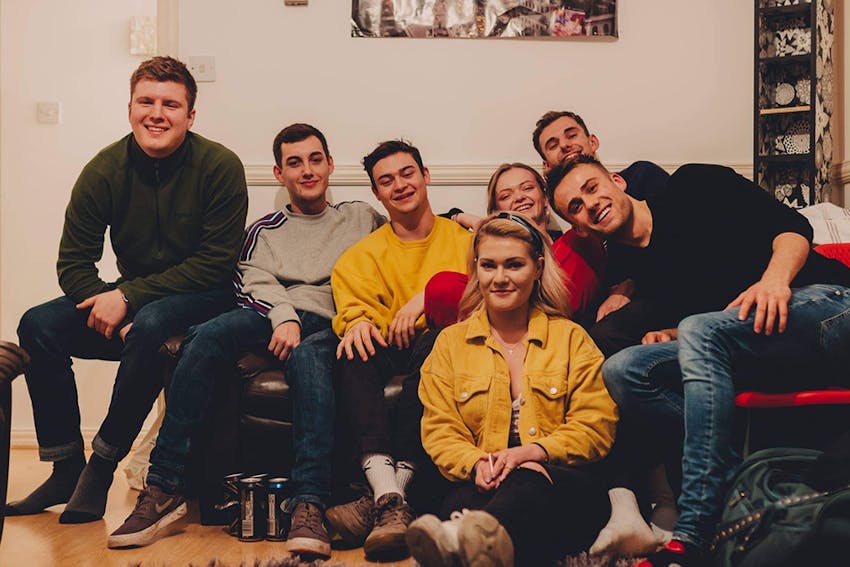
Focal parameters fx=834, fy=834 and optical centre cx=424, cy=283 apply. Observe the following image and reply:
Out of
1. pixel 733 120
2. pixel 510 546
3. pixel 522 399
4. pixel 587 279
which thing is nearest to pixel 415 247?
pixel 587 279

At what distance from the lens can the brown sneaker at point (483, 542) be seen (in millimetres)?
1537

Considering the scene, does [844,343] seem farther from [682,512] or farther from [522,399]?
[522,399]

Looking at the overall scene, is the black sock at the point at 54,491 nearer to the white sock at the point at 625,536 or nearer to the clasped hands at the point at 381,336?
the clasped hands at the point at 381,336

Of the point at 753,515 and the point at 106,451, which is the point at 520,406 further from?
the point at 106,451

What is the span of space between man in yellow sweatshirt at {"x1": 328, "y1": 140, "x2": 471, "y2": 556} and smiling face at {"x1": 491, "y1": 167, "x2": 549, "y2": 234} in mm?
163

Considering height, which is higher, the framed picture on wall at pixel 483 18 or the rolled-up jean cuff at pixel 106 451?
the framed picture on wall at pixel 483 18

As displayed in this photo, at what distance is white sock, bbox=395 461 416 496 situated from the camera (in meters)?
2.14

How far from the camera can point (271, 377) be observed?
7.85ft

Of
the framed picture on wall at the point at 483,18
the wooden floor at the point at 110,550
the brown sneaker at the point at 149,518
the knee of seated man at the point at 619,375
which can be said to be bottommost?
the wooden floor at the point at 110,550

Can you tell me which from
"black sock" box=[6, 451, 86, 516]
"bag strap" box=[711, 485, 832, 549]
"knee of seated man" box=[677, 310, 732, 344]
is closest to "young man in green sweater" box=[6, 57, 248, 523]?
"black sock" box=[6, 451, 86, 516]

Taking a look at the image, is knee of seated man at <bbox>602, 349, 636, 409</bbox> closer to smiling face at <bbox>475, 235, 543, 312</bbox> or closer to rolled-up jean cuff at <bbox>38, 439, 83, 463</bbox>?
smiling face at <bbox>475, 235, 543, 312</bbox>

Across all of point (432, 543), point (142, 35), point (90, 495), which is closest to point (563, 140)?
point (432, 543)

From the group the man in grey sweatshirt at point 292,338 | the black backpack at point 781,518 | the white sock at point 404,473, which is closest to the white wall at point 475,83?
the man in grey sweatshirt at point 292,338

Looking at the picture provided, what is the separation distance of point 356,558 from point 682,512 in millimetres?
764
